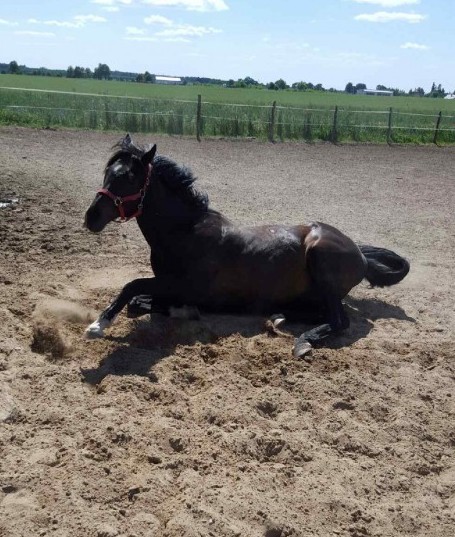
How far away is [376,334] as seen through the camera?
5.67 metres

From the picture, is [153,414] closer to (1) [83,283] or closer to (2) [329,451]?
(2) [329,451]

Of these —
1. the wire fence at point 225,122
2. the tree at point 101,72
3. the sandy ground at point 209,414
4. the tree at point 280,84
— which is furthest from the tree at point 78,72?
the sandy ground at point 209,414

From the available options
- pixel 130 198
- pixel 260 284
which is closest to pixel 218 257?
pixel 260 284

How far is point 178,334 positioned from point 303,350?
0.98 meters

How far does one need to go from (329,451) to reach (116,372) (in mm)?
1582

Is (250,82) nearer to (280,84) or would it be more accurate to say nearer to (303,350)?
(280,84)

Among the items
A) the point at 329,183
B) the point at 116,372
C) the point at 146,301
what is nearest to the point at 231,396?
the point at 116,372

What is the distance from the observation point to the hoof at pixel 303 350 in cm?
499

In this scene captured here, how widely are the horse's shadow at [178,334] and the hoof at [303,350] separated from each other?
3.8 inches

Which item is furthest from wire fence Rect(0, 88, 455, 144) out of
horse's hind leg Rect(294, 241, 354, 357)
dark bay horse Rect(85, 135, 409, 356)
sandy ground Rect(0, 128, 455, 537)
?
horse's hind leg Rect(294, 241, 354, 357)

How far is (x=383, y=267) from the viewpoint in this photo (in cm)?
634

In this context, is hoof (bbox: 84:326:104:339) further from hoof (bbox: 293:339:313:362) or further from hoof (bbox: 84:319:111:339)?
hoof (bbox: 293:339:313:362)

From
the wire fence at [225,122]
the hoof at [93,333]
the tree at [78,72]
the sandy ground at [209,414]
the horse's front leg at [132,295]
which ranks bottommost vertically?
the sandy ground at [209,414]

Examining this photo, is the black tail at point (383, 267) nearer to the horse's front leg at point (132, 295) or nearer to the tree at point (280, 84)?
the horse's front leg at point (132, 295)
